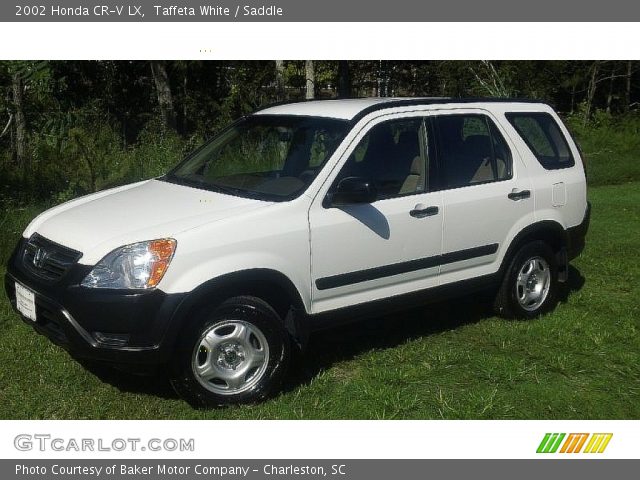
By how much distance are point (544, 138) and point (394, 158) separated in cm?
201

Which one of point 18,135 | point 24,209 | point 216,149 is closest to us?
point 216,149

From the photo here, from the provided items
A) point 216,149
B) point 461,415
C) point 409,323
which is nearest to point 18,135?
point 216,149

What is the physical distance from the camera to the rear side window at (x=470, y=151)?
18.2 feet

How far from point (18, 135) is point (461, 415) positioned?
27.8 ft

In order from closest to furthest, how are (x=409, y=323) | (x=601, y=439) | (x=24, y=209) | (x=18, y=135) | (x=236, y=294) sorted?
1. (x=601, y=439)
2. (x=236, y=294)
3. (x=409, y=323)
4. (x=24, y=209)
5. (x=18, y=135)

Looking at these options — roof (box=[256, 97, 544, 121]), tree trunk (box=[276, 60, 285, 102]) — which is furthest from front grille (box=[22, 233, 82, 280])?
tree trunk (box=[276, 60, 285, 102])

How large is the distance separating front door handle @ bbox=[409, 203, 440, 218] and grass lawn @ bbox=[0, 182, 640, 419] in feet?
3.62

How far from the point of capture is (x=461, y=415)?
4.59 metres

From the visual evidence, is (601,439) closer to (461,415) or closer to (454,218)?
(461,415)

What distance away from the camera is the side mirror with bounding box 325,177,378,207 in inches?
187

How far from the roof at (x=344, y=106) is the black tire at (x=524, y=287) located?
4.41 feet

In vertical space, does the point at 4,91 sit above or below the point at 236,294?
above

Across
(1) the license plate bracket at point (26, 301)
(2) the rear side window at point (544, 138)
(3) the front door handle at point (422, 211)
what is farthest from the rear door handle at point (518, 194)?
(1) the license plate bracket at point (26, 301)

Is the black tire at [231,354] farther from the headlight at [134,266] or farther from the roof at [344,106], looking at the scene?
the roof at [344,106]
